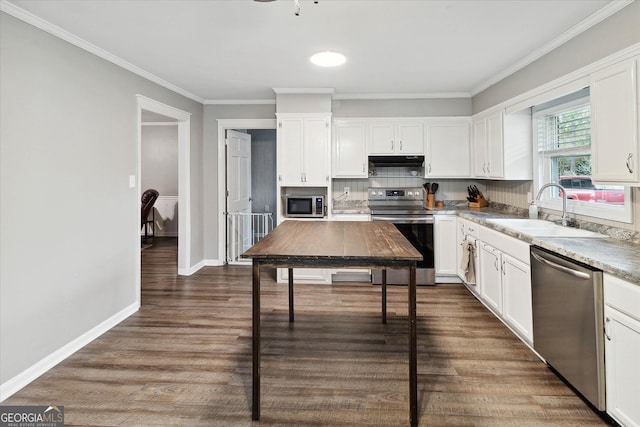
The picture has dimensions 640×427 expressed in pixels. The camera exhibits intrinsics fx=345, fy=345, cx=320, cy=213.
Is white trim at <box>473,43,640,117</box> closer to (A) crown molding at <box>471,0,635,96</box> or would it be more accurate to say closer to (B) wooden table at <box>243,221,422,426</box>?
(A) crown molding at <box>471,0,635,96</box>

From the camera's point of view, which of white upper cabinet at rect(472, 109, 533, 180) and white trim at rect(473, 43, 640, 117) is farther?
white upper cabinet at rect(472, 109, 533, 180)

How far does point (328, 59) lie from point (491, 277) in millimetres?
2527

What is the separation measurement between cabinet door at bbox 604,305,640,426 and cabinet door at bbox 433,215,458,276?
98.6 inches

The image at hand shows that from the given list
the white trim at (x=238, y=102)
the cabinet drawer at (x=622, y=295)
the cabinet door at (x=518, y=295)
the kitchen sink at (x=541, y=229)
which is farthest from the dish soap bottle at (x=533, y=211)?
the white trim at (x=238, y=102)

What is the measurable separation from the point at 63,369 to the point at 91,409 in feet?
2.13

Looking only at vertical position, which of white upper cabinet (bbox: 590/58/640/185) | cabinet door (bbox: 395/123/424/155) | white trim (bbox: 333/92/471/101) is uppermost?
white trim (bbox: 333/92/471/101)

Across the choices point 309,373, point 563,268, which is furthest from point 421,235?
point 309,373

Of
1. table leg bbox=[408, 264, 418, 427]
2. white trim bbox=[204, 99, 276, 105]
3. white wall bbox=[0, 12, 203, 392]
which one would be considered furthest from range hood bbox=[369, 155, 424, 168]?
table leg bbox=[408, 264, 418, 427]

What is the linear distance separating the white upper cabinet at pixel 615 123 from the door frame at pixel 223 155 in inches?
146

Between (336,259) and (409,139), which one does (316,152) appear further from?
(336,259)

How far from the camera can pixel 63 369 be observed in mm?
2383

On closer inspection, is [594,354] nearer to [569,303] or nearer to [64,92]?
[569,303]

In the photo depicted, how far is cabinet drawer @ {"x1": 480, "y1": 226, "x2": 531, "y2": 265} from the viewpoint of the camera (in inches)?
99.5

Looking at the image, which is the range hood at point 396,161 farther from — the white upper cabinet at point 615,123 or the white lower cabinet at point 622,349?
the white lower cabinet at point 622,349
